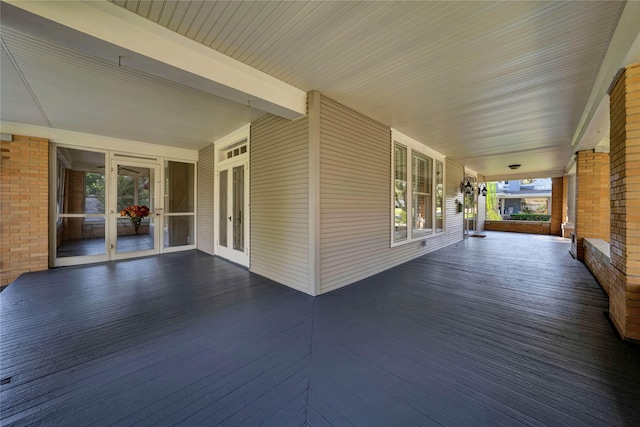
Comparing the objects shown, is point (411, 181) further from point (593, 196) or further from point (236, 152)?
point (236, 152)

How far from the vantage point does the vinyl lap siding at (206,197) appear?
5953 mm

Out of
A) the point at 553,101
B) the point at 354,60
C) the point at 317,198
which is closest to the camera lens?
the point at 354,60

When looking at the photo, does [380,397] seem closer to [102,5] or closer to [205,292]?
[205,292]

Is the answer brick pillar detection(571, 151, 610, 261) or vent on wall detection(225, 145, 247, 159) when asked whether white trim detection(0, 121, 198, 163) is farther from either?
brick pillar detection(571, 151, 610, 261)

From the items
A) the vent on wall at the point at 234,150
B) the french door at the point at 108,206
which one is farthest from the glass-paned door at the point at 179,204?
the vent on wall at the point at 234,150

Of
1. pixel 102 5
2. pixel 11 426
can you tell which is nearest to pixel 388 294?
pixel 11 426

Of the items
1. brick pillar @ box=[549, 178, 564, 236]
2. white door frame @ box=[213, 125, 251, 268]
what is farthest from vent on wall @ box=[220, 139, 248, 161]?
brick pillar @ box=[549, 178, 564, 236]

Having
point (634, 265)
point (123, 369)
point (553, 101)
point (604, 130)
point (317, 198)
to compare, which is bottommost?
point (123, 369)

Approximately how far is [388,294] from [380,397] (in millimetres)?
1945

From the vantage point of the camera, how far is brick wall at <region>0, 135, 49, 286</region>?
407 centimetres

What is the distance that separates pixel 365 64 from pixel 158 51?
206 centimetres

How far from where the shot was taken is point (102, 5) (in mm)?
1793

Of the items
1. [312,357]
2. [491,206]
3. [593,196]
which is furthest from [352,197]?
[491,206]

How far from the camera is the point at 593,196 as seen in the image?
500 centimetres
